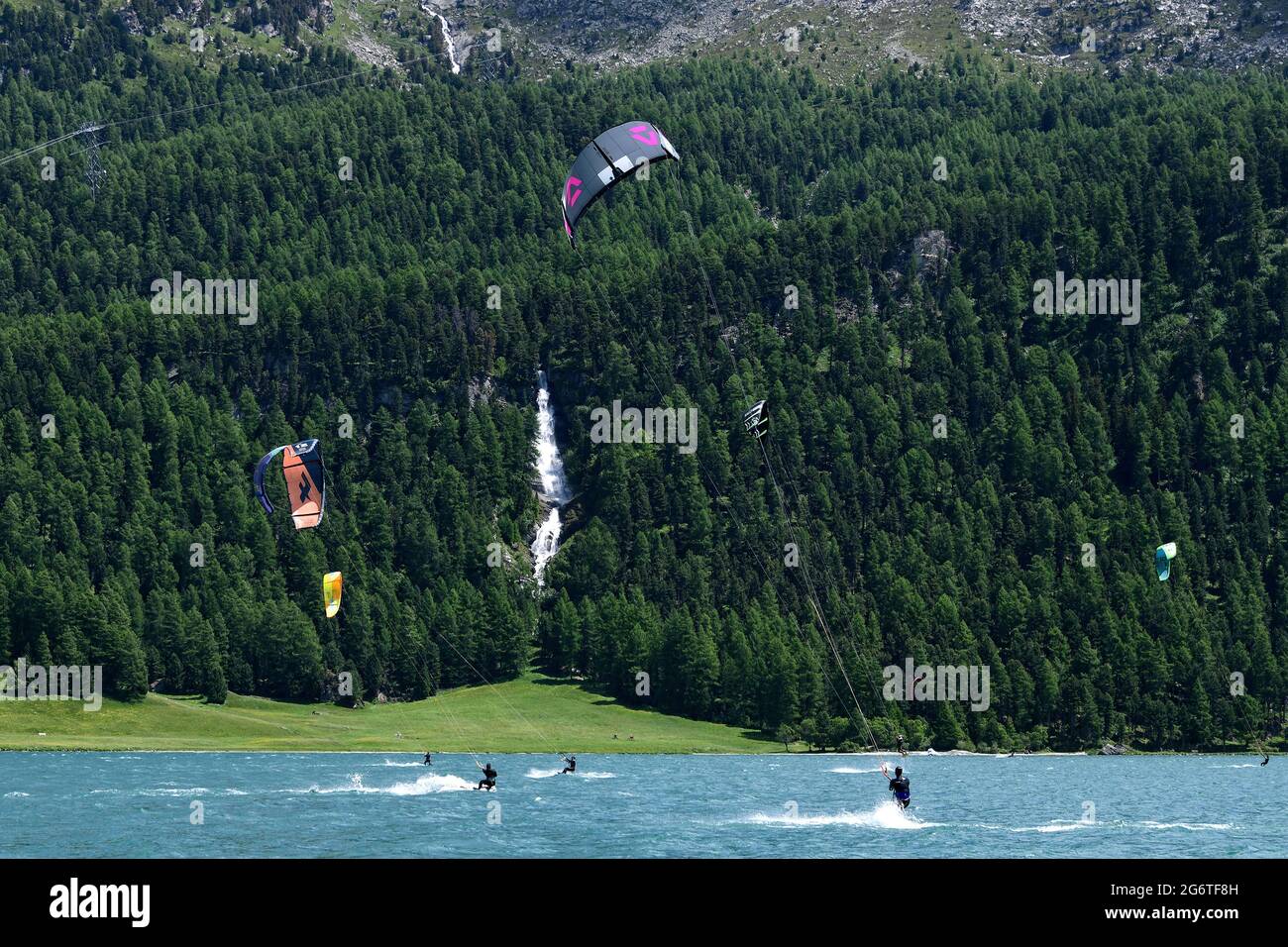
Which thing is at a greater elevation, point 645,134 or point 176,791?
point 645,134

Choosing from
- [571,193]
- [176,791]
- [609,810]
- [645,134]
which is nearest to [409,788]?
[176,791]

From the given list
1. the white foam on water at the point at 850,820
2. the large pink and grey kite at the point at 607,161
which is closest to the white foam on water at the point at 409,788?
the white foam on water at the point at 850,820

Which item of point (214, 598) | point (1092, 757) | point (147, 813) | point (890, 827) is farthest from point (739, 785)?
point (214, 598)

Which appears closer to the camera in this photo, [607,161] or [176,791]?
[607,161]

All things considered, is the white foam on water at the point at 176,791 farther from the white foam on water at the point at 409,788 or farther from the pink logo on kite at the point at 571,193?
the pink logo on kite at the point at 571,193

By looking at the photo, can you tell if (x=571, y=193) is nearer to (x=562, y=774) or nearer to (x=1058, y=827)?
(x=1058, y=827)

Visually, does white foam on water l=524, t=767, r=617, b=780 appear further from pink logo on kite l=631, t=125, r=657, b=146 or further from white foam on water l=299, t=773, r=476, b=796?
pink logo on kite l=631, t=125, r=657, b=146
